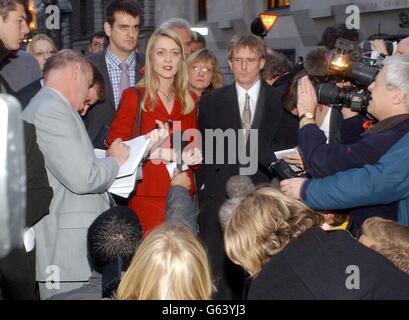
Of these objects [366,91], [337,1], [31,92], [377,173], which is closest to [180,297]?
[377,173]

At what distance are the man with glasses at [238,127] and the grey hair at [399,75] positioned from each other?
4.24 feet

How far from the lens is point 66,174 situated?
9.62 feet

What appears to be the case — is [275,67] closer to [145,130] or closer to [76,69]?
[145,130]

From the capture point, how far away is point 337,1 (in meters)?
13.0

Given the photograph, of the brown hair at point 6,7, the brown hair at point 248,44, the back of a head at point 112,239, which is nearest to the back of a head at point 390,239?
the back of a head at point 112,239

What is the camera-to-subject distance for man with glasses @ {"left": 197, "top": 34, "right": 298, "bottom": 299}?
158 inches

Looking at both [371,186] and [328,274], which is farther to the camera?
[371,186]

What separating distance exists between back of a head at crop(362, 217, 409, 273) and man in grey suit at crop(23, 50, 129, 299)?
4.29 ft

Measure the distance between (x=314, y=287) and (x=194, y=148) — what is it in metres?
1.85

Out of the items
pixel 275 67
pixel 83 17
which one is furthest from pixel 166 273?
pixel 83 17

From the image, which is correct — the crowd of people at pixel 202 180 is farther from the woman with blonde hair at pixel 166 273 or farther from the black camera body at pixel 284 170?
the black camera body at pixel 284 170

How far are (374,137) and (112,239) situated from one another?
127cm

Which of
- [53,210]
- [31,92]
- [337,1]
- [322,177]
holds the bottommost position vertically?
[53,210]

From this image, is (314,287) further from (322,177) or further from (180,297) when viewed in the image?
(322,177)
